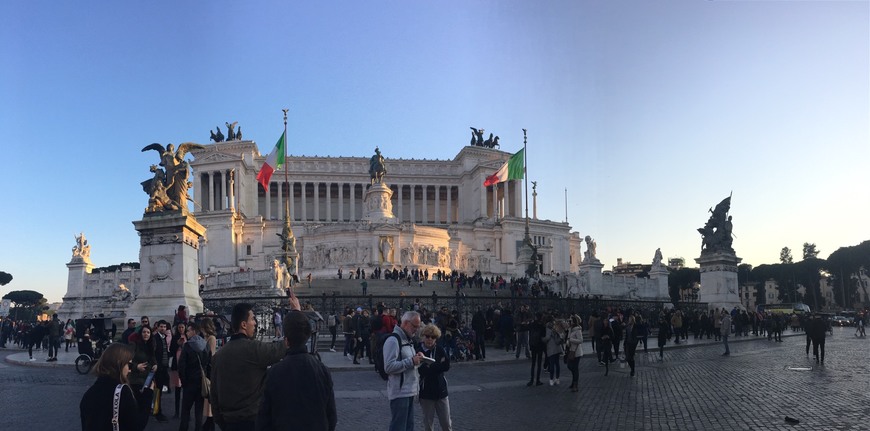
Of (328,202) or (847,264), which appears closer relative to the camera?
(847,264)

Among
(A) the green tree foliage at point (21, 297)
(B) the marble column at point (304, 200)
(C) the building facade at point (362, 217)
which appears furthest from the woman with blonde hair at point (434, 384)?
(A) the green tree foliage at point (21, 297)

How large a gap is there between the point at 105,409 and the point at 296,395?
1251mm

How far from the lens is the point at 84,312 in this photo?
141ft

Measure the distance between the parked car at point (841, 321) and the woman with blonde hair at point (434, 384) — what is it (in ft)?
208

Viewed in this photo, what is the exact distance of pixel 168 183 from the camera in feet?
63.0

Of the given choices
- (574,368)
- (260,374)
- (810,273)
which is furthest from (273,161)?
(810,273)

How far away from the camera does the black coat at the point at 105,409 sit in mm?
4633

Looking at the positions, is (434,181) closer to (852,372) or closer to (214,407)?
(852,372)

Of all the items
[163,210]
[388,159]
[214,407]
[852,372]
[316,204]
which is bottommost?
[852,372]

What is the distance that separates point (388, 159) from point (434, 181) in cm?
752

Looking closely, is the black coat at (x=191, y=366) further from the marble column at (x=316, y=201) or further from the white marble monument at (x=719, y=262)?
the marble column at (x=316, y=201)

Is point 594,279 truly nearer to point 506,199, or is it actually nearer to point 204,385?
point 204,385

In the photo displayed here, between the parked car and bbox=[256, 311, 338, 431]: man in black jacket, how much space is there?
218 feet

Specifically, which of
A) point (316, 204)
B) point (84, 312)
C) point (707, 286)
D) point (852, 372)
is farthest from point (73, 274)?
point (316, 204)
